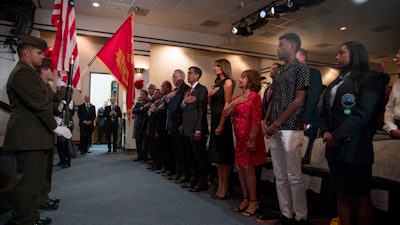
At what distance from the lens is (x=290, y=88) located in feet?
7.37

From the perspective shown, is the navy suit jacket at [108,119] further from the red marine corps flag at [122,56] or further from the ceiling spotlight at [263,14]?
the ceiling spotlight at [263,14]

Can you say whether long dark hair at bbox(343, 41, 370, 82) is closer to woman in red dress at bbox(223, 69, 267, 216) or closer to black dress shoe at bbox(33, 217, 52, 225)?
woman in red dress at bbox(223, 69, 267, 216)

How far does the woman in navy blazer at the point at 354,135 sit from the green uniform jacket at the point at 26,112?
2.04 meters

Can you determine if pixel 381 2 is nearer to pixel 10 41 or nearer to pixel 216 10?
pixel 216 10

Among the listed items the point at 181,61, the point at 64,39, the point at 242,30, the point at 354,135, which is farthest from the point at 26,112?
the point at 181,61

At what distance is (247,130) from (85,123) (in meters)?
6.16

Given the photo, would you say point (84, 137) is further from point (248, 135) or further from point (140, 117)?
point (248, 135)

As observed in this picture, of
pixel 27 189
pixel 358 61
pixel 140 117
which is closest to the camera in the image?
pixel 358 61

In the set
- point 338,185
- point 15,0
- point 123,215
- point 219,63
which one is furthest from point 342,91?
point 15,0

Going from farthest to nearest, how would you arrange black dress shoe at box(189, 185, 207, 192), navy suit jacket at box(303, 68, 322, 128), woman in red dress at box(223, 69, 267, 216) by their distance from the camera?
black dress shoe at box(189, 185, 207, 192)
woman in red dress at box(223, 69, 267, 216)
navy suit jacket at box(303, 68, 322, 128)

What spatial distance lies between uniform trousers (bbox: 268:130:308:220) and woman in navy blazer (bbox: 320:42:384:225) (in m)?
0.33

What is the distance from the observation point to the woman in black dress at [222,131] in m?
3.16

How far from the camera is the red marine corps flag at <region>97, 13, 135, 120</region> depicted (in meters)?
4.12

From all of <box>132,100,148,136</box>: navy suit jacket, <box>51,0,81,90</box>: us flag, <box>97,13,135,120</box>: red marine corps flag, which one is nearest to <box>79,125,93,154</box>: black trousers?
<box>132,100,148,136</box>: navy suit jacket
